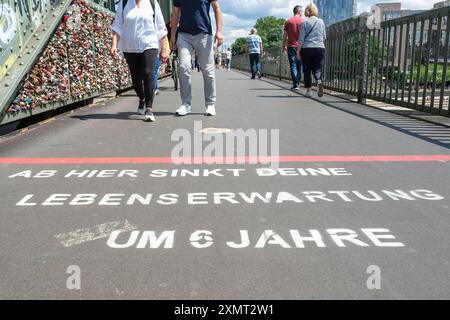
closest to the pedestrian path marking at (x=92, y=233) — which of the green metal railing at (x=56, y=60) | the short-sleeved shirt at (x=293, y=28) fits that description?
the green metal railing at (x=56, y=60)

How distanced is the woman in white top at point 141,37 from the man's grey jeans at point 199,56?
14.9 inches

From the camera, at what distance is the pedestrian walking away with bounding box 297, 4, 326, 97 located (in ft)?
34.1

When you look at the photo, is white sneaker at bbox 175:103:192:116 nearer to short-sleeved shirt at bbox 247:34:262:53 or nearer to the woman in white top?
the woman in white top

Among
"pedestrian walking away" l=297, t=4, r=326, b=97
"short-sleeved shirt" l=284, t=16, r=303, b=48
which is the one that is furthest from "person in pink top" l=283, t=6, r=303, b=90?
"pedestrian walking away" l=297, t=4, r=326, b=97

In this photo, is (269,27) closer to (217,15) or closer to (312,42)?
(312,42)

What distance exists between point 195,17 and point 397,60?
3.80 m

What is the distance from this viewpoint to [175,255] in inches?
93.8

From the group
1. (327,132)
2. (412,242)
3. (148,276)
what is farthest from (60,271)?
(327,132)

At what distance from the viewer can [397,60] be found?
337 inches

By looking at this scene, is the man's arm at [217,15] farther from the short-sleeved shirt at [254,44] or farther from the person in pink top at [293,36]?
the short-sleeved shirt at [254,44]

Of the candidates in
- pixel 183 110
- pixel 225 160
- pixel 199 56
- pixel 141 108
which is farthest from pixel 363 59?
pixel 225 160

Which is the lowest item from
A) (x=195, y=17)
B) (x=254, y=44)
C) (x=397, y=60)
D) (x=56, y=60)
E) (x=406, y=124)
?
(x=406, y=124)

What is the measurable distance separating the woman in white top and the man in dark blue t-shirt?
0.38m
